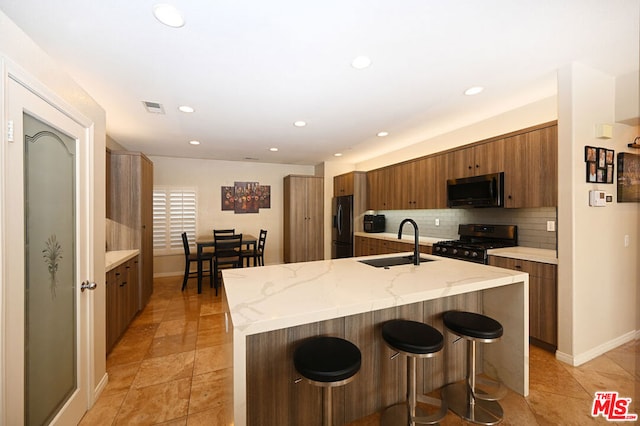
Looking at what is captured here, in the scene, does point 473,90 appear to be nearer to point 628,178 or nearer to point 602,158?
point 602,158

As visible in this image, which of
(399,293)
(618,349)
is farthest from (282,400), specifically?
(618,349)

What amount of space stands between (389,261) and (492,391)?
116 centimetres

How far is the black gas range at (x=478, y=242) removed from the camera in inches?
123

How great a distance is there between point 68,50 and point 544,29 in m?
3.33

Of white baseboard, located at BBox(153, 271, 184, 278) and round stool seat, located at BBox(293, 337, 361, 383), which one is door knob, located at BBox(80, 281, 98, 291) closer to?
round stool seat, located at BBox(293, 337, 361, 383)

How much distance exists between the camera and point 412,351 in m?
1.39

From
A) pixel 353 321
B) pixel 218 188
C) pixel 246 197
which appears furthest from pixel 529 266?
pixel 218 188

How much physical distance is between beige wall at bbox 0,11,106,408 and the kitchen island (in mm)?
1056

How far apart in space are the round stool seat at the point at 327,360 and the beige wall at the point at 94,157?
5.35 feet

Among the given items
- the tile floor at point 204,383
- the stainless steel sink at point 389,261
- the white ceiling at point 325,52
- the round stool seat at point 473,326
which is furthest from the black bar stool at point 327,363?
the white ceiling at point 325,52

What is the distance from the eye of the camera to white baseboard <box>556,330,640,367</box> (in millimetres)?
2328

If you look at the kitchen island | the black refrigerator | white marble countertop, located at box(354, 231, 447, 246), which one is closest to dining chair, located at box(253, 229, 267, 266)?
the black refrigerator

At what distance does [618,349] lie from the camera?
256 centimetres

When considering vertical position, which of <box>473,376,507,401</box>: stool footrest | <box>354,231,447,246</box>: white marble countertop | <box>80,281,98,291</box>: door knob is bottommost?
<box>473,376,507,401</box>: stool footrest
